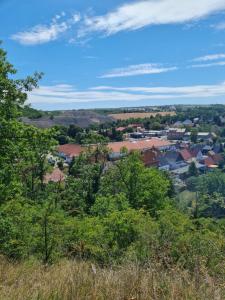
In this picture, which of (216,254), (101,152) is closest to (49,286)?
(216,254)

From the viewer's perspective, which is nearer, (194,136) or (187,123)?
(194,136)

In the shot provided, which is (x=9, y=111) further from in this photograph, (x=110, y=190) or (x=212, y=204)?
(x=212, y=204)

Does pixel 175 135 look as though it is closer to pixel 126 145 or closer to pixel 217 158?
pixel 217 158

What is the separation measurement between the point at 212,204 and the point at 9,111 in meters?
42.2

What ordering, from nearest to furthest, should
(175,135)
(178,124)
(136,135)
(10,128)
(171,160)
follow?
1. (10,128)
2. (171,160)
3. (136,135)
4. (175,135)
5. (178,124)

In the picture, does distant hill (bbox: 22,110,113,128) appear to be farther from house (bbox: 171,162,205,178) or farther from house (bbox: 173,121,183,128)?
house (bbox: 171,162,205,178)

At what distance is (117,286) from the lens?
130 inches

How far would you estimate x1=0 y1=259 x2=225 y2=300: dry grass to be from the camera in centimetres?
313

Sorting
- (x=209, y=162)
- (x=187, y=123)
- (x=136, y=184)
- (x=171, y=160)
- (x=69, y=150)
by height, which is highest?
(x=136, y=184)

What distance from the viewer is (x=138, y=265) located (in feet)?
12.1

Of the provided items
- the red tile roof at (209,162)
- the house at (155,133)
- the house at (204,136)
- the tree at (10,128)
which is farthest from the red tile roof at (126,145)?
the tree at (10,128)

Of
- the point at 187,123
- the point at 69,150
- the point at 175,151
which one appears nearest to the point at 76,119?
the point at 187,123

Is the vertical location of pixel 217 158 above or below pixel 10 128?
below

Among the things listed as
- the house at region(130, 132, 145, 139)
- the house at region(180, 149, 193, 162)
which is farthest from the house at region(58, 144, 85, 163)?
the house at region(130, 132, 145, 139)
